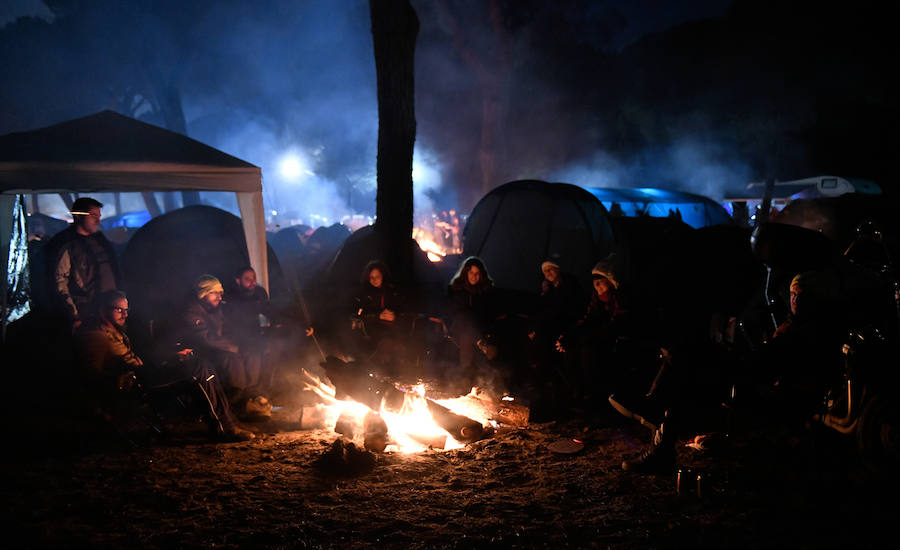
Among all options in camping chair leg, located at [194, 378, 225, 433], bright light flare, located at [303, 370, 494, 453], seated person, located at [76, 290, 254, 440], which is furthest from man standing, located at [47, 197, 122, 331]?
bright light flare, located at [303, 370, 494, 453]

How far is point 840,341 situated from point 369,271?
5270 mm

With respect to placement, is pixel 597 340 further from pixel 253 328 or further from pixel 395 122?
pixel 395 122

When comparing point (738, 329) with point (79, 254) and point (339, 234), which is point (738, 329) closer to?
point (79, 254)

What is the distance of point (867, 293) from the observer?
268 inches

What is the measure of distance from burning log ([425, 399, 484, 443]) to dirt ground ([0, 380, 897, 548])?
15 centimetres

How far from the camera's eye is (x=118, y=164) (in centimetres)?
659

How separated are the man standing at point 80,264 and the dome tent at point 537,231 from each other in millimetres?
6941

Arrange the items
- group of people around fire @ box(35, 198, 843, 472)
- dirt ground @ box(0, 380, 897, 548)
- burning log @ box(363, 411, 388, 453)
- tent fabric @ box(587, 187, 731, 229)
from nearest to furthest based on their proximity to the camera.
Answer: dirt ground @ box(0, 380, 897, 548)
group of people around fire @ box(35, 198, 843, 472)
burning log @ box(363, 411, 388, 453)
tent fabric @ box(587, 187, 731, 229)

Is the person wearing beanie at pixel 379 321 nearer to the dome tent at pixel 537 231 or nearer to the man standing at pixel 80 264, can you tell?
the man standing at pixel 80 264

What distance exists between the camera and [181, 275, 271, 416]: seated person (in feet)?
18.2

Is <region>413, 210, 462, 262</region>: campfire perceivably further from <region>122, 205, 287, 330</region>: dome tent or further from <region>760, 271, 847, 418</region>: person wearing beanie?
<region>760, 271, 847, 418</region>: person wearing beanie

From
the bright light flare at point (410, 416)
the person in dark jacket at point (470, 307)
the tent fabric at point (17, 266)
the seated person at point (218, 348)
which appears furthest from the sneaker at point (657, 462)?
the tent fabric at point (17, 266)

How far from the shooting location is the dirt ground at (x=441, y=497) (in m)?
3.23

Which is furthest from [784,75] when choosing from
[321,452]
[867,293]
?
[321,452]
